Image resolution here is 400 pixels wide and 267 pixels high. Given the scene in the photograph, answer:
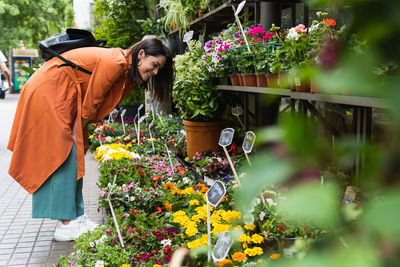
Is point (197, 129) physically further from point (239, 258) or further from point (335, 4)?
point (335, 4)

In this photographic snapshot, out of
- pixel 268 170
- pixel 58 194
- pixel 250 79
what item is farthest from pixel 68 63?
pixel 268 170

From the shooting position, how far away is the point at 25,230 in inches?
142

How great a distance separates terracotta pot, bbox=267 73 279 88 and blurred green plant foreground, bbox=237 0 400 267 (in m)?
2.48

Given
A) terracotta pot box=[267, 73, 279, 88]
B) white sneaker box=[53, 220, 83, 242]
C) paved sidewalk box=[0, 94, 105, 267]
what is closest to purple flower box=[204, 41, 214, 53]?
terracotta pot box=[267, 73, 279, 88]

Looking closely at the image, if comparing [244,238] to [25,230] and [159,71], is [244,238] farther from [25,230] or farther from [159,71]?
[25,230]

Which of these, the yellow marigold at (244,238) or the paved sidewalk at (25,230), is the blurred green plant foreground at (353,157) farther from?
the paved sidewalk at (25,230)

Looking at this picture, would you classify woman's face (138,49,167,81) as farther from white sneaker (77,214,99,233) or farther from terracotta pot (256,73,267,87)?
white sneaker (77,214,99,233)

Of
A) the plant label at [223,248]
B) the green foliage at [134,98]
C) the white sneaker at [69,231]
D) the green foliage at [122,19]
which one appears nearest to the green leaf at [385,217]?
the plant label at [223,248]

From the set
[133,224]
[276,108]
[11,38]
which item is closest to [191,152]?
[276,108]

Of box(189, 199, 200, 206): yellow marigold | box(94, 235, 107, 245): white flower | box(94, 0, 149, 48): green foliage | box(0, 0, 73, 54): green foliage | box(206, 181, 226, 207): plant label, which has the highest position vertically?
box(0, 0, 73, 54): green foliage

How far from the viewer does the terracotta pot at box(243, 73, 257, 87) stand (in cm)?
327

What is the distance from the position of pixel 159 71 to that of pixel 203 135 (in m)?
1.43

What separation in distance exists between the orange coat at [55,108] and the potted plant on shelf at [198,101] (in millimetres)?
1338

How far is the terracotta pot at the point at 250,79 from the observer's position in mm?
3271
